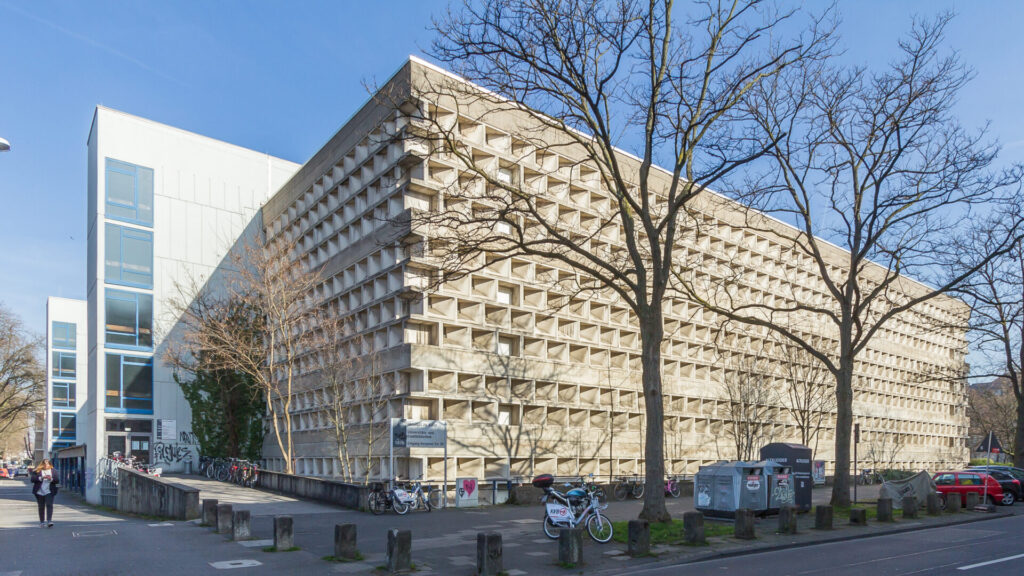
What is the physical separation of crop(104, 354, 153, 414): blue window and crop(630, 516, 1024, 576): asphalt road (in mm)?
37318

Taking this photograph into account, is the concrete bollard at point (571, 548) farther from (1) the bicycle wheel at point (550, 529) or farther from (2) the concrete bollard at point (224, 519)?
(2) the concrete bollard at point (224, 519)

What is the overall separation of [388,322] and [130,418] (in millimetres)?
20343

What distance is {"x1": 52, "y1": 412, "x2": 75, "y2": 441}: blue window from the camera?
67181mm

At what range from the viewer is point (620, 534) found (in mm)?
16469

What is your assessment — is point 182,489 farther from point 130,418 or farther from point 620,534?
point 130,418

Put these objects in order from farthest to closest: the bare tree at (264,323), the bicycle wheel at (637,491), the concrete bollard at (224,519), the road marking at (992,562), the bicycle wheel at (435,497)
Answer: the bicycle wheel at (637,491) → the bare tree at (264,323) → the bicycle wheel at (435,497) → the concrete bollard at (224,519) → the road marking at (992,562)

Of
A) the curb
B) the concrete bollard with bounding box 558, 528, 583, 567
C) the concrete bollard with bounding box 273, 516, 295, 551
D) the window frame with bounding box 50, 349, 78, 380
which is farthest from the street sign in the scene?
the window frame with bounding box 50, 349, 78, 380

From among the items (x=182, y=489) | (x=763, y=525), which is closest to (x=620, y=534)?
(x=763, y=525)

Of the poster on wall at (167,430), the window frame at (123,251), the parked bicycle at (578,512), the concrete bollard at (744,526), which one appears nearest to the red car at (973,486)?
the concrete bollard at (744,526)

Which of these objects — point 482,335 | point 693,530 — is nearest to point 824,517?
point 693,530

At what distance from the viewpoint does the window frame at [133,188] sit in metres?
41.7

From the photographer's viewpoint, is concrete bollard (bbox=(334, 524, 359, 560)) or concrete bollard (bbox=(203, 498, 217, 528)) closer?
concrete bollard (bbox=(334, 524, 359, 560))

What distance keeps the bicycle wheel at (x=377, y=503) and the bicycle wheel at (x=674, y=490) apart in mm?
15653

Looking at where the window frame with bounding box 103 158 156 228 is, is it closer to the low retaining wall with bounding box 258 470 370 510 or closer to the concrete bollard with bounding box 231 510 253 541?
the low retaining wall with bounding box 258 470 370 510
